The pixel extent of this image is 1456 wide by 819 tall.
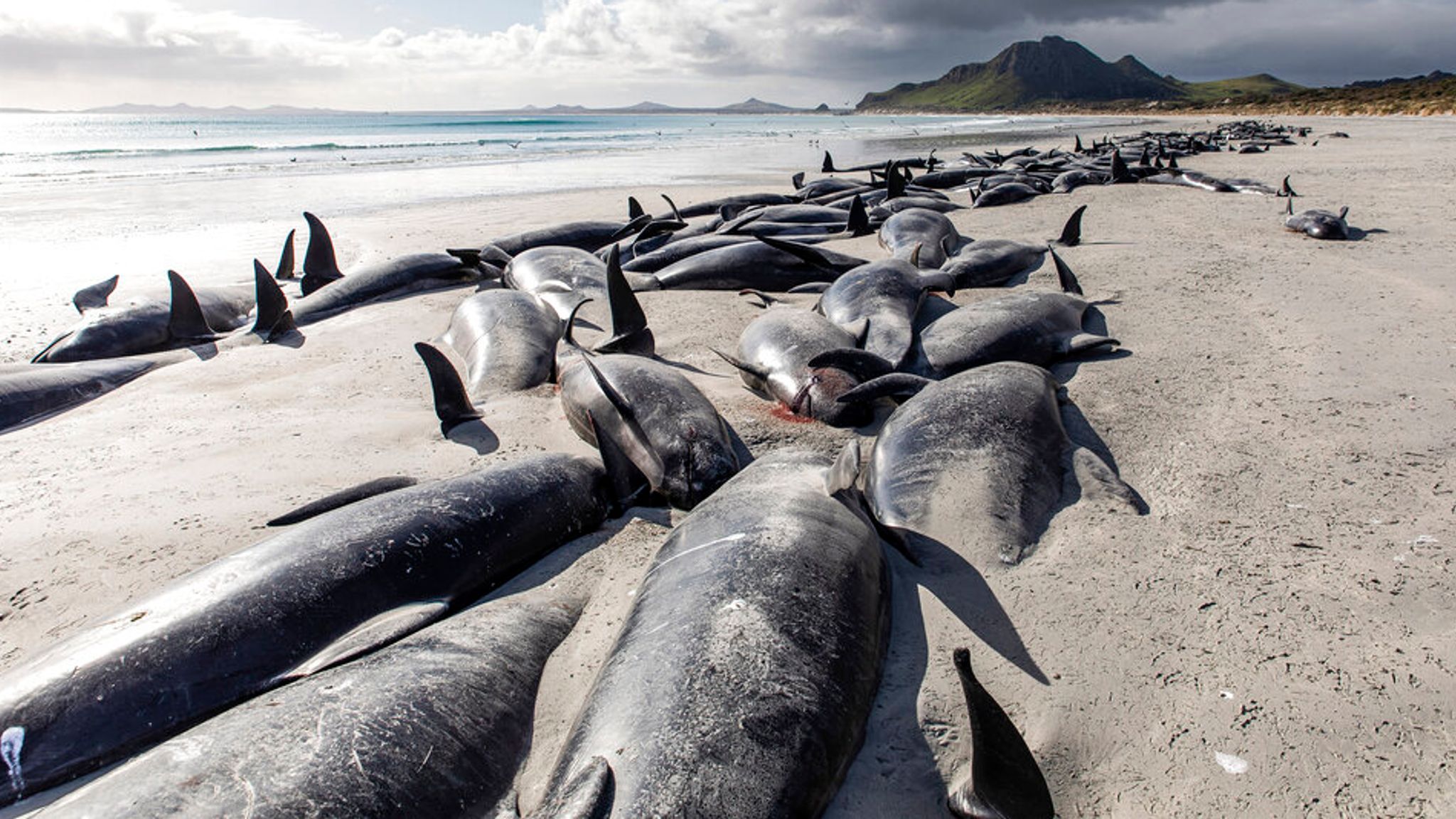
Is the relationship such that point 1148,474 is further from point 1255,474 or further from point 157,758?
point 157,758

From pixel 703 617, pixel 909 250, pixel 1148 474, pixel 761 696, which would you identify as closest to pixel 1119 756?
pixel 761 696

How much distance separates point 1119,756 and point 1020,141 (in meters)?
35.9

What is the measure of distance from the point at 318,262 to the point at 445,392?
5.20 metres

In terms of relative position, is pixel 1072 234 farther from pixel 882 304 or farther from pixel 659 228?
pixel 659 228

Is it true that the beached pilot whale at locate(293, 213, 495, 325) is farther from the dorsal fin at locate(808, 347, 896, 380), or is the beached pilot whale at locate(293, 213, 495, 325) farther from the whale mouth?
the dorsal fin at locate(808, 347, 896, 380)

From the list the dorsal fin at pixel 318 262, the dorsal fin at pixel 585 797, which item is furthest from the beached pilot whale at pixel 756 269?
the dorsal fin at pixel 585 797

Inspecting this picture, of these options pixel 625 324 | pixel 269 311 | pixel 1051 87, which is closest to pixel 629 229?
pixel 269 311

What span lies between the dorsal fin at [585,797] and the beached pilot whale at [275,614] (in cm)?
104

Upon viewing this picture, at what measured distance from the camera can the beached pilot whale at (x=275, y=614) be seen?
7.06 feet

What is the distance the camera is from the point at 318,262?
8359mm

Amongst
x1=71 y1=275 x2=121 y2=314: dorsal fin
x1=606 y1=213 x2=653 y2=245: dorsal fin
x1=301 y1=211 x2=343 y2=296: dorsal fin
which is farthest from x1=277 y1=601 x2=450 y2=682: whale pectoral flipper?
x1=606 y1=213 x2=653 y2=245: dorsal fin

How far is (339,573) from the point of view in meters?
2.70

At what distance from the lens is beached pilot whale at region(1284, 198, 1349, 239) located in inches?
321

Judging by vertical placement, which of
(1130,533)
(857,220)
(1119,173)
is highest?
(1119,173)
